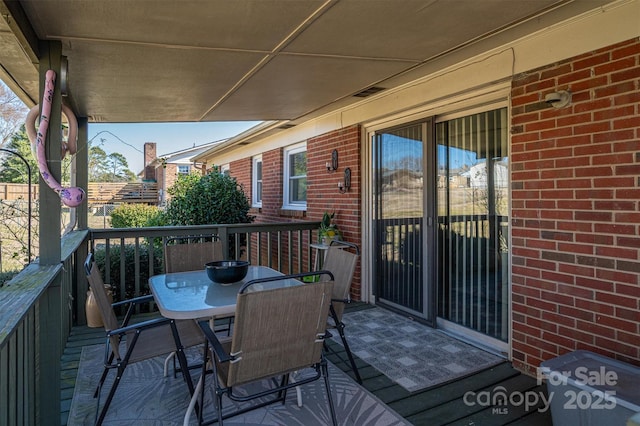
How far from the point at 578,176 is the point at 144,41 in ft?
9.37

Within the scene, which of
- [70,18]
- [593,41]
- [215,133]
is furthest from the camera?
[215,133]

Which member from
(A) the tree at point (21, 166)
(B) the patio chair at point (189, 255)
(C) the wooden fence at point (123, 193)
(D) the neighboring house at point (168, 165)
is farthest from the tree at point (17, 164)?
(C) the wooden fence at point (123, 193)

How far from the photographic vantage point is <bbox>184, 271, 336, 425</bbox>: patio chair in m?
1.77

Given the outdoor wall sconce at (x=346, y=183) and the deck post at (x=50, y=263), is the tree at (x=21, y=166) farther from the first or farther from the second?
the outdoor wall sconce at (x=346, y=183)

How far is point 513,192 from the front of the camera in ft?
9.40

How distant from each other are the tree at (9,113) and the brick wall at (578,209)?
6.27 meters

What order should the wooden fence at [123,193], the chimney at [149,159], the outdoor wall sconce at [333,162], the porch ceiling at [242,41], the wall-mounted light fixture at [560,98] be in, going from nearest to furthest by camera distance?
the porch ceiling at [242,41] → the wall-mounted light fixture at [560,98] → the outdoor wall sconce at [333,162] → the wooden fence at [123,193] → the chimney at [149,159]

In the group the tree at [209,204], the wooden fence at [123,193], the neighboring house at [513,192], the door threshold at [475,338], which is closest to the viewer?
the neighboring house at [513,192]

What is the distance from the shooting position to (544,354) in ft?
8.75

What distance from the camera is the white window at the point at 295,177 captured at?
633 cm

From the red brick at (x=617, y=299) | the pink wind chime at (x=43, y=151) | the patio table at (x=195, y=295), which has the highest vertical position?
the pink wind chime at (x=43, y=151)

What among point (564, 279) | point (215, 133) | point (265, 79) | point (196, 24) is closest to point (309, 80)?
point (265, 79)

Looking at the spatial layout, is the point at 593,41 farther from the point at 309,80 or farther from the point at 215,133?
the point at 215,133

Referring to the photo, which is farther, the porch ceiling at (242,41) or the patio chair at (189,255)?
the patio chair at (189,255)
